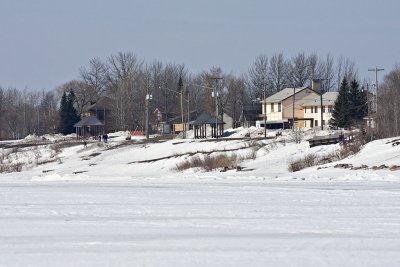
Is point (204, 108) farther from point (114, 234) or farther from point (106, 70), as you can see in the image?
point (114, 234)

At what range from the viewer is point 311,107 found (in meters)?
122

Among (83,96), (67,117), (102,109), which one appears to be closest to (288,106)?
(67,117)

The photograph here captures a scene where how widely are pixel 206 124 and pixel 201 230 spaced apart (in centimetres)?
8002

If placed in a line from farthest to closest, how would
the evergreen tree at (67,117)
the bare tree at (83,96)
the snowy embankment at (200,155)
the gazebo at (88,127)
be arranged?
the bare tree at (83,96)
the evergreen tree at (67,117)
the gazebo at (88,127)
the snowy embankment at (200,155)

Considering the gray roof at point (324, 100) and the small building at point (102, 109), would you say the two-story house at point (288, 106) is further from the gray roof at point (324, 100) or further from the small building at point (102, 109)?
the small building at point (102, 109)

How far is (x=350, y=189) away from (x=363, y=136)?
2934 centimetres

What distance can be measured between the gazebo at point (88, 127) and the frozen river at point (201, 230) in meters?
89.3

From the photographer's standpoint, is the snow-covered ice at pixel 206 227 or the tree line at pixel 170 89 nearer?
the snow-covered ice at pixel 206 227

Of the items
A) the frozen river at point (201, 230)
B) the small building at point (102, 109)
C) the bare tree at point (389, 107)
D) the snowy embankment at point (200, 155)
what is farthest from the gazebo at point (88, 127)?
the frozen river at point (201, 230)

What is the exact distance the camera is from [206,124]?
94.4 m

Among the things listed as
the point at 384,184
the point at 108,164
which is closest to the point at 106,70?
the point at 108,164

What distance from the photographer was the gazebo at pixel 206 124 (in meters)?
91.1

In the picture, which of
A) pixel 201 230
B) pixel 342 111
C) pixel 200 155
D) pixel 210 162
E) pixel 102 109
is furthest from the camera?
pixel 102 109

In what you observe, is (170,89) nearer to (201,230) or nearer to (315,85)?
(315,85)
